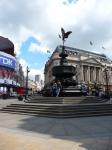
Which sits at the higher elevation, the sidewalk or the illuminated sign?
the illuminated sign

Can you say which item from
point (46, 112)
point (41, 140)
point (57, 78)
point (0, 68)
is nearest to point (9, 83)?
point (0, 68)

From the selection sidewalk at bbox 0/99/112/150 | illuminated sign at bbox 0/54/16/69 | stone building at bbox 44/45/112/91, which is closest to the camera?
sidewalk at bbox 0/99/112/150

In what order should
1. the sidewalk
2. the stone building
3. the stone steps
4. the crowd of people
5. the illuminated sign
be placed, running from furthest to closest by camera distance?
the stone building
the illuminated sign
the crowd of people
the stone steps
the sidewalk

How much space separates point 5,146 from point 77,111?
10226 mm

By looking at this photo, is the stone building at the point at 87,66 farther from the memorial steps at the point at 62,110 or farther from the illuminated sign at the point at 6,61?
the memorial steps at the point at 62,110

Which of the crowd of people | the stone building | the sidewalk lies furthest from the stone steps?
the stone building

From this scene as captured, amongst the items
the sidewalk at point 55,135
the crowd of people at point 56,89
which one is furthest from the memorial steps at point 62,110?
the crowd of people at point 56,89

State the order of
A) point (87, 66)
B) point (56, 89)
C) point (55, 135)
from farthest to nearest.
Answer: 1. point (87, 66)
2. point (56, 89)
3. point (55, 135)

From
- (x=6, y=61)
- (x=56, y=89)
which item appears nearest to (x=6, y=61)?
(x=6, y=61)

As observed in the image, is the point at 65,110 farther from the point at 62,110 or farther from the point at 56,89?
the point at 56,89

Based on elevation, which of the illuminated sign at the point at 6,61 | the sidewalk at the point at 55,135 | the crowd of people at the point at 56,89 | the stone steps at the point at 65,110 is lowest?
the sidewalk at the point at 55,135

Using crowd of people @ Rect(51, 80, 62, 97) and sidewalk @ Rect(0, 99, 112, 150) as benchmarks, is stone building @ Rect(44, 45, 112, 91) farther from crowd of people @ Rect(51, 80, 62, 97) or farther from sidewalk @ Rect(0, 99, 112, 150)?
sidewalk @ Rect(0, 99, 112, 150)

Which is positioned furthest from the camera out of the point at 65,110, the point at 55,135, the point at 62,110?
the point at 65,110

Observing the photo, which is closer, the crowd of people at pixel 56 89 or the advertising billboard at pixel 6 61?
the crowd of people at pixel 56 89
